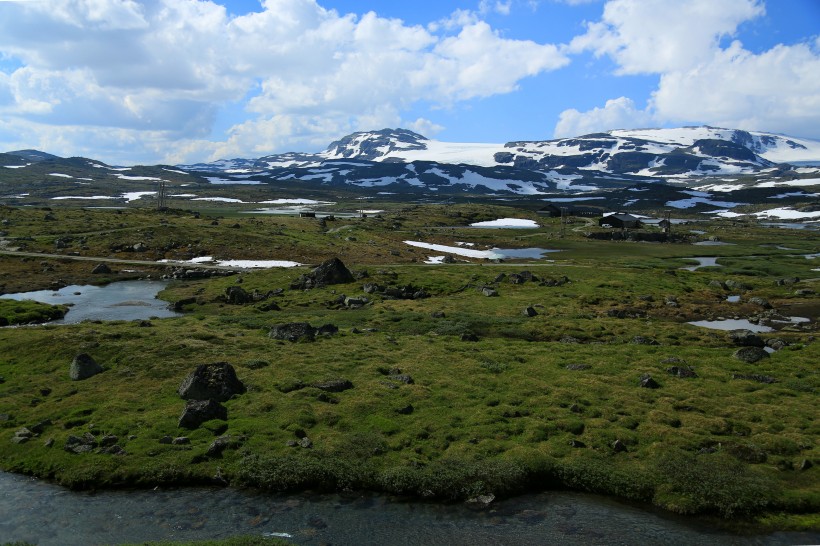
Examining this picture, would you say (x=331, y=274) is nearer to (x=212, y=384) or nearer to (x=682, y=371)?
(x=212, y=384)

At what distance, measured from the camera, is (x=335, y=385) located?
36656 mm

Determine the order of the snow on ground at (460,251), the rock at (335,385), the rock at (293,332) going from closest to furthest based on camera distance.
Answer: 1. the rock at (335,385)
2. the rock at (293,332)
3. the snow on ground at (460,251)

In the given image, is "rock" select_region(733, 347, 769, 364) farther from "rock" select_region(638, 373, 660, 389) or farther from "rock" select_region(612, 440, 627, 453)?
"rock" select_region(612, 440, 627, 453)

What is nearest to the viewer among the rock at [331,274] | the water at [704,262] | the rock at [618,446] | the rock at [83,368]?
the rock at [618,446]

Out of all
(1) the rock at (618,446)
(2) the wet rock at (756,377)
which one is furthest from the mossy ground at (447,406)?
(2) the wet rock at (756,377)

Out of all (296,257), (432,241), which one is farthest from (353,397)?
(432,241)

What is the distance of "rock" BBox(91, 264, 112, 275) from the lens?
300 feet

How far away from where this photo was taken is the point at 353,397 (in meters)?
35.1

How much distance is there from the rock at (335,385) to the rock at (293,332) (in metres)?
12.2

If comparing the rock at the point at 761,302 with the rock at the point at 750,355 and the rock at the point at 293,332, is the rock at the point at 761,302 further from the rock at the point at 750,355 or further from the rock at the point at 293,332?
the rock at the point at 293,332

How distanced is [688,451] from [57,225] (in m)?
149

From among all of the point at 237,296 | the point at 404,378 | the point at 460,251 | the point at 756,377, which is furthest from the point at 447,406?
the point at 460,251

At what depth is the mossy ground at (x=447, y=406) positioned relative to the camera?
27.0 metres

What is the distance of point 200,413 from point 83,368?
41.5 ft
